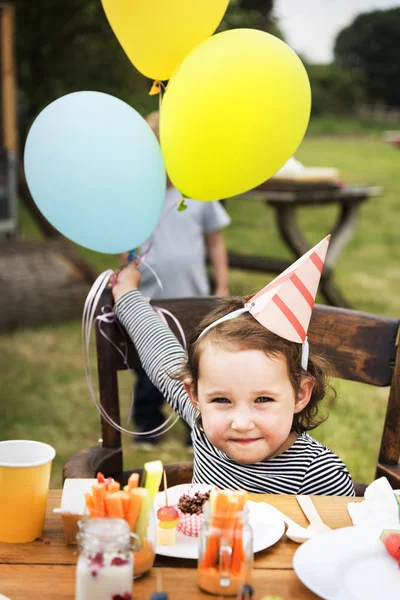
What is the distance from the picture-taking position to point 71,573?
114 centimetres

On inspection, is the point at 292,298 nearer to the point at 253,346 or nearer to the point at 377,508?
the point at 253,346

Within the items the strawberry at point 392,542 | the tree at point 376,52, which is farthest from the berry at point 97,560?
the tree at point 376,52

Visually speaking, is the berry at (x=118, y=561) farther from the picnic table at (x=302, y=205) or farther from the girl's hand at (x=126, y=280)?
the picnic table at (x=302, y=205)

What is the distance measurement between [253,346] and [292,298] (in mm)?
151

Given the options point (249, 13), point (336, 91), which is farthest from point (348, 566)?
point (336, 91)

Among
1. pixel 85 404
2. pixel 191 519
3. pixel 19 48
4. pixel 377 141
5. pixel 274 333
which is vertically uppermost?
pixel 274 333

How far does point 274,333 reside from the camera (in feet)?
4.89

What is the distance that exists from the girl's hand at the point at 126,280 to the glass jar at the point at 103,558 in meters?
0.92

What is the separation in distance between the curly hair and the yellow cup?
1.30 ft

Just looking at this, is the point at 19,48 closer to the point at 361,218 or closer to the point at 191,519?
the point at 361,218

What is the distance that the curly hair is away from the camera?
1.49 metres

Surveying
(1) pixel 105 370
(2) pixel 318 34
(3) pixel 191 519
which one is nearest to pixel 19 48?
(1) pixel 105 370

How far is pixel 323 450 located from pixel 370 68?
24.7m

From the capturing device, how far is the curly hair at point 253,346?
4.89 feet
